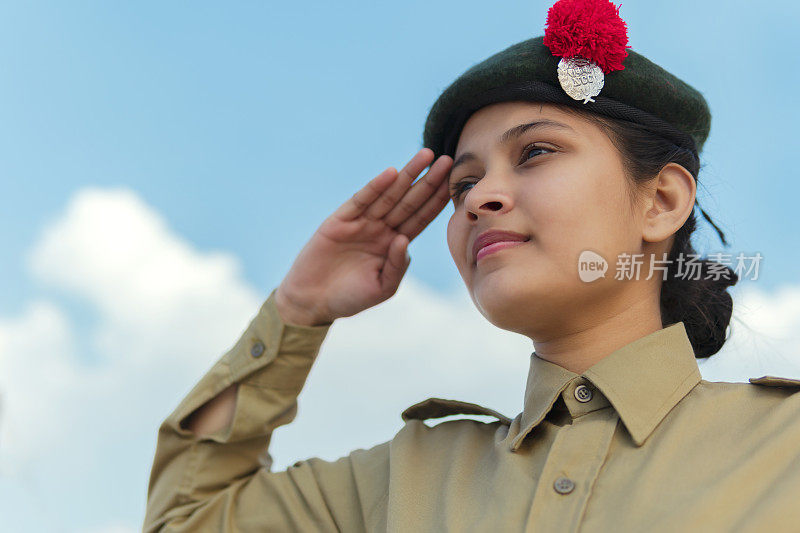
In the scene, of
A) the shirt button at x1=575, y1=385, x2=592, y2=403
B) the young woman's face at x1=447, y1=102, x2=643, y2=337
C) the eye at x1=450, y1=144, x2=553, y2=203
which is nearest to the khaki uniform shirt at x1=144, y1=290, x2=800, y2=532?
the shirt button at x1=575, y1=385, x2=592, y2=403

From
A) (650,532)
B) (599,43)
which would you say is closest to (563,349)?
(650,532)

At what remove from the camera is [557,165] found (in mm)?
2070

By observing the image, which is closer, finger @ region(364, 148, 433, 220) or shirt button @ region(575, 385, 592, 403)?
shirt button @ region(575, 385, 592, 403)

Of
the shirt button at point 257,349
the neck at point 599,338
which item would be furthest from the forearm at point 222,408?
the neck at point 599,338

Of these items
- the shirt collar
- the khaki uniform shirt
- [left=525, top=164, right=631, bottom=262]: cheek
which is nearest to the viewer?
the khaki uniform shirt

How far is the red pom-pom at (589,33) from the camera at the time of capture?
221 cm

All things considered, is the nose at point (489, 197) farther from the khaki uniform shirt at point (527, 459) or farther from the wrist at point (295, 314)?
the wrist at point (295, 314)

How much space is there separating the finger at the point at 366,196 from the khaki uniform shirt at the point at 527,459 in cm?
37

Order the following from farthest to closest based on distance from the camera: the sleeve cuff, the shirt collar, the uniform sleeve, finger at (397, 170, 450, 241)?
finger at (397, 170, 450, 241), the sleeve cuff, the uniform sleeve, the shirt collar

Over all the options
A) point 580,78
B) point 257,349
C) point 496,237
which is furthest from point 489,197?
point 257,349

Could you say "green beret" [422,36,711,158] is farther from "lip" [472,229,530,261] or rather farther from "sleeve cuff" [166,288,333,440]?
"sleeve cuff" [166,288,333,440]

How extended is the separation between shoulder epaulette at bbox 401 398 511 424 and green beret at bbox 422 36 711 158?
842mm

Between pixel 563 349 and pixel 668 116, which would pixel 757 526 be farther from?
pixel 668 116

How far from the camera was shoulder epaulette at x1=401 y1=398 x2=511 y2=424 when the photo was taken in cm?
237
